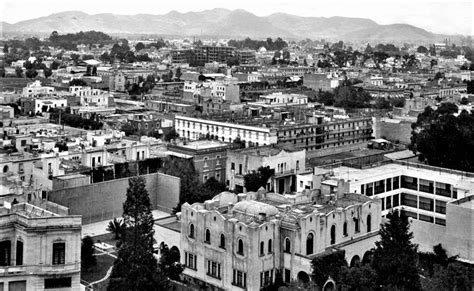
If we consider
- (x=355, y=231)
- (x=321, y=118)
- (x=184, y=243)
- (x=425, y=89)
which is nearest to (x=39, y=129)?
(x=321, y=118)

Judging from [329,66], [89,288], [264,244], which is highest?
[329,66]

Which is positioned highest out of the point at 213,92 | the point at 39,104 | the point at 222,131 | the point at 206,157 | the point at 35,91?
the point at 213,92

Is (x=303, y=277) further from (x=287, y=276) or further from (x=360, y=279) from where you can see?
(x=360, y=279)

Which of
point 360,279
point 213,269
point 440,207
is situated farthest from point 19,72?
point 360,279

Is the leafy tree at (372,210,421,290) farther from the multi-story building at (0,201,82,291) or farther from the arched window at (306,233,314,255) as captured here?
the multi-story building at (0,201,82,291)

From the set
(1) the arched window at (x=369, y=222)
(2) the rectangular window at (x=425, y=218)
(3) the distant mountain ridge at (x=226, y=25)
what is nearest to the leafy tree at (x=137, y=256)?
(1) the arched window at (x=369, y=222)

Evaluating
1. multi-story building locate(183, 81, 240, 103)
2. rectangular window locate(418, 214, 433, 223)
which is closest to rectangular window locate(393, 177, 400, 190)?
rectangular window locate(418, 214, 433, 223)

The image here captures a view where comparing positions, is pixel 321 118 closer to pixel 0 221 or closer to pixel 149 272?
pixel 149 272
